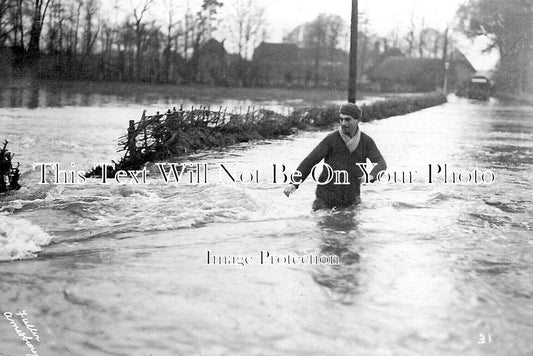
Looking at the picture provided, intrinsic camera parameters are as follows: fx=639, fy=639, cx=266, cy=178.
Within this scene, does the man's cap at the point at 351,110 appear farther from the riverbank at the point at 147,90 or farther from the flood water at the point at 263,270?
the riverbank at the point at 147,90

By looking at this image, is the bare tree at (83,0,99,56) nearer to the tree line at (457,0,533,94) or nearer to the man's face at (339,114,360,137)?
the tree line at (457,0,533,94)

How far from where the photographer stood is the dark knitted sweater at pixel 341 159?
Answer: 7.55m

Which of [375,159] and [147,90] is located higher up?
[147,90]

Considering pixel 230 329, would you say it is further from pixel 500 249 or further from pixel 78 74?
pixel 78 74

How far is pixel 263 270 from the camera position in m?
6.06

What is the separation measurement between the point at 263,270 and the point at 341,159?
6.79 ft

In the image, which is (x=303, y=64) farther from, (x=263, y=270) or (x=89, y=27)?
(x=263, y=270)

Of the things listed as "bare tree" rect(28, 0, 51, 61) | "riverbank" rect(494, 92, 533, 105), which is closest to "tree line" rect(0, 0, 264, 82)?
"bare tree" rect(28, 0, 51, 61)

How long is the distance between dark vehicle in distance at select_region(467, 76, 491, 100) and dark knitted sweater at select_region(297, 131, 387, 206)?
70810 mm

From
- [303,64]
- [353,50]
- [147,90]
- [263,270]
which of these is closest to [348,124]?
[263,270]

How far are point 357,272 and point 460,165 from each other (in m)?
9.97

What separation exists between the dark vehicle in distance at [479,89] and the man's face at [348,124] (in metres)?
71.0

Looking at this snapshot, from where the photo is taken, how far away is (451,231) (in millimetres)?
7957

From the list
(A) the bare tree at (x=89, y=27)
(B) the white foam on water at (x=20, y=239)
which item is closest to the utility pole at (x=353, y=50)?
(B) the white foam on water at (x=20, y=239)
